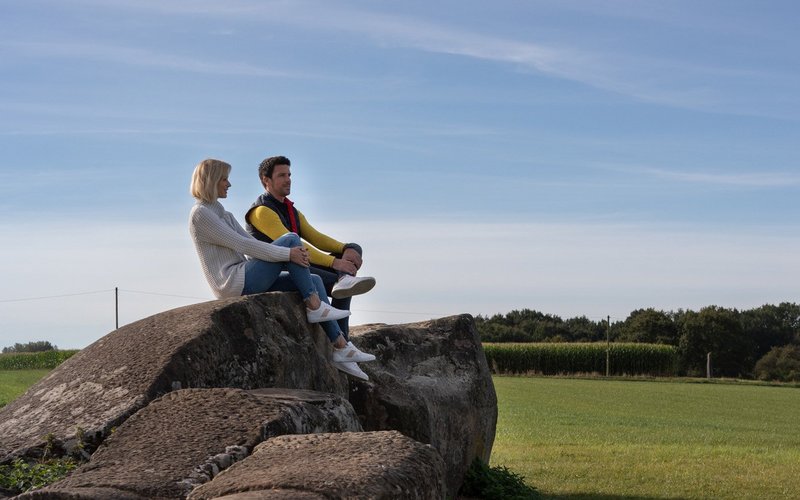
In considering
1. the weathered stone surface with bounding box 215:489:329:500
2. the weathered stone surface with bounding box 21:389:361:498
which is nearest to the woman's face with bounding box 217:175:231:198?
the weathered stone surface with bounding box 21:389:361:498

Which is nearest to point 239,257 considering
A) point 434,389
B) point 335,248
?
point 335,248

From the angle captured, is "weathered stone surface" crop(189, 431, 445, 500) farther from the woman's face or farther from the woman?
the woman's face

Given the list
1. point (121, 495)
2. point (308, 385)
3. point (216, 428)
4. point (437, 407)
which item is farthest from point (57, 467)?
point (437, 407)

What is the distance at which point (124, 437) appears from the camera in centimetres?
678

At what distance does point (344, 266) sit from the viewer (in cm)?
1007

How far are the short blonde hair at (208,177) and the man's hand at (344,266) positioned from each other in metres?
1.41

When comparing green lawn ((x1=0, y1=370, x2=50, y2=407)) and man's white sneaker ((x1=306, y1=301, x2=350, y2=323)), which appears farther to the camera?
green lawn ((x1=0, y1=370, x2=50, y2=407))

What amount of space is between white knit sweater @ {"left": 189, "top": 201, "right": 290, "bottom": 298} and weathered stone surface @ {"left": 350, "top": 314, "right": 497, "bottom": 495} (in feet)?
5.60

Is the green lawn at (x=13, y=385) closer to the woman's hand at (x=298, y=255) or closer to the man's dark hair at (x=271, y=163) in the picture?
the man's dark hair at (x=271, y=163)

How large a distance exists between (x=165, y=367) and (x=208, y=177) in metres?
2.11

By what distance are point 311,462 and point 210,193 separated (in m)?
4.36

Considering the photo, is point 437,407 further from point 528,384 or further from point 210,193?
point 528,384

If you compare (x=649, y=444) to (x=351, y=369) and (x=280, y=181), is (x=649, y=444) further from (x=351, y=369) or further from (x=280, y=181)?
(x=280, y=181)

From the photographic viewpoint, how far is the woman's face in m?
9.38
